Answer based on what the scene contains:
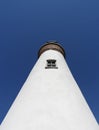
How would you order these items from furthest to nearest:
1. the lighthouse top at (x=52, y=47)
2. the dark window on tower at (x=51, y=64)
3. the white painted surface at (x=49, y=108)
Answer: the lighthouse top at (x=52, y=47), the dark window on tower at (x=51, y=64), the white painted surface at (x=49, y=108)

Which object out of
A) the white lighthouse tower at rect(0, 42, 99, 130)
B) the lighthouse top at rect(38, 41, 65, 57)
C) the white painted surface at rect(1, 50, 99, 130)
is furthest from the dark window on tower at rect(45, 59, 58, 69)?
the lighthouse top at rect(38, 41, 65, 57)

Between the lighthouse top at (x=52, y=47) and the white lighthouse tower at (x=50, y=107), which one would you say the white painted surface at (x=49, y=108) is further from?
the lighthouse top at (x=52, y=47)

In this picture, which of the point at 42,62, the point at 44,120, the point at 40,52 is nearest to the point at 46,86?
the point at 44,120

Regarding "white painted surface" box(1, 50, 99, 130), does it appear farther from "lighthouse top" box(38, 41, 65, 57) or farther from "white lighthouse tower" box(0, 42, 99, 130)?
"lighthouse top" box(38, 41, 65, 57)

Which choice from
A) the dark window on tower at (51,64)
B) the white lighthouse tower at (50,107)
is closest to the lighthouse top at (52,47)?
the dark window on tower at (51,64)

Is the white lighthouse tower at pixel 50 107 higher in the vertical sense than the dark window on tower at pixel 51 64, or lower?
lower

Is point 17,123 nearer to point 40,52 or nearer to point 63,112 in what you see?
point 63,112

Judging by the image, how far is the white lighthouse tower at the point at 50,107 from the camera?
27.7 feet

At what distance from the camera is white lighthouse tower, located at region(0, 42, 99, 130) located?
8453 millimetres

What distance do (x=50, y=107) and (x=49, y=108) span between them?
76 mm

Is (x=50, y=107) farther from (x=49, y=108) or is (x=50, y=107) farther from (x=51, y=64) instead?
(x=51, y=64)

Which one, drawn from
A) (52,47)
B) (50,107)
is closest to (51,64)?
(52,47)

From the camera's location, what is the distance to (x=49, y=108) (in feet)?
29.7

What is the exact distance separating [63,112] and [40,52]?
8.64 meters
